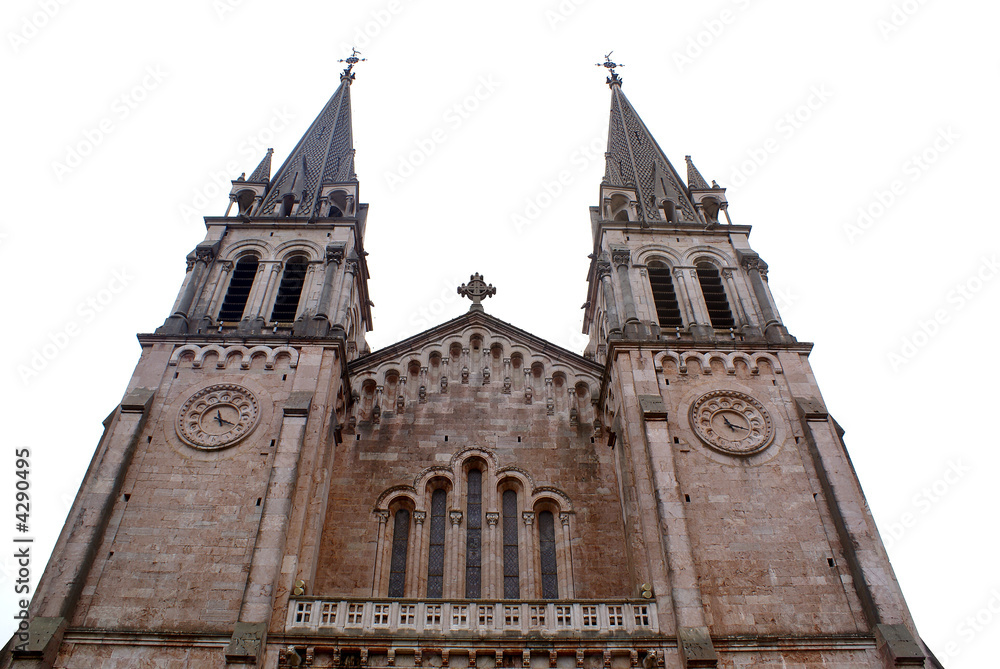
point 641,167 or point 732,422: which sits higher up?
point 641,167

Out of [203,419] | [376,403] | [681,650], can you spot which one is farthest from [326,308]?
[681,650]

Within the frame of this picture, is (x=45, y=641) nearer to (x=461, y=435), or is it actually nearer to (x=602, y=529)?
(x=461, y=435)

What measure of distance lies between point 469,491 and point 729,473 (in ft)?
22.4

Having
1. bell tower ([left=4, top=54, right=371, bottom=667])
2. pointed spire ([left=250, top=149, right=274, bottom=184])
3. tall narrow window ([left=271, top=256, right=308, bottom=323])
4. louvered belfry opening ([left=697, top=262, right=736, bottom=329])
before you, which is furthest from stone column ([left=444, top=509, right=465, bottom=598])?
pointed spire ([left=250, top=149, right=274, bottom=184])

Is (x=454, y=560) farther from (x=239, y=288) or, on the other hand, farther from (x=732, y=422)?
(x=239, y=288)

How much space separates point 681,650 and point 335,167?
24145mm

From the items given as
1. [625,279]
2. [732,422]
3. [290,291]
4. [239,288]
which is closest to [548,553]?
[732,422]

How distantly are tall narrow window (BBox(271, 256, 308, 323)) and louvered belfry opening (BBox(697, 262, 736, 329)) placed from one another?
13.3m

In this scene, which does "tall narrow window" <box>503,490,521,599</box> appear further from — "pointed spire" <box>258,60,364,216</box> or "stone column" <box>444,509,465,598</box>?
"pointed spire" <box>258,60,364,216</box>

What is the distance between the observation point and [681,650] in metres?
15.3

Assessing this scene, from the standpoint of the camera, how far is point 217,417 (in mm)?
19984

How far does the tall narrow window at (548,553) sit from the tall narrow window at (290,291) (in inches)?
401

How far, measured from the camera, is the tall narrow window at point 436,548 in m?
18.9

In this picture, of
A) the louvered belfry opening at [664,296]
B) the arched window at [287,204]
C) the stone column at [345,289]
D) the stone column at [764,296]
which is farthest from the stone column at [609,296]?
the arched window at [287,204]
